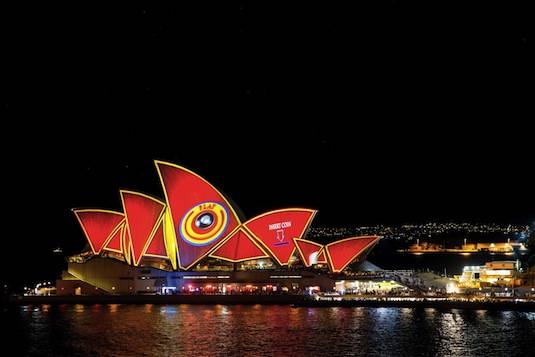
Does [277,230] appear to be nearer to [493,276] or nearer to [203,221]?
[203,221]

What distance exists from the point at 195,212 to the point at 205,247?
2460 mm

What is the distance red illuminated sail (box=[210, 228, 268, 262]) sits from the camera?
46.5 m

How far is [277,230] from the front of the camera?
46.4 metres

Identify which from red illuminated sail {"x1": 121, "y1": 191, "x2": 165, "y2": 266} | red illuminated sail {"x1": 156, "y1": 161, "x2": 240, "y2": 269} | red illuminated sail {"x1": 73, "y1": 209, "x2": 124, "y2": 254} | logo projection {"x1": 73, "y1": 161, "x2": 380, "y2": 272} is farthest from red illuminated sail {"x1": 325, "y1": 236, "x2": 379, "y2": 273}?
red illuminated sail {"x1": 73, "y1": 209, "x2": 124, "y2": 254}

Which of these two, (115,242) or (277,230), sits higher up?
(115,242)

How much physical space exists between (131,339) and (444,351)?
12.2 m

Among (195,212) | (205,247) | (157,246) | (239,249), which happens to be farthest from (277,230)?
(157,246)

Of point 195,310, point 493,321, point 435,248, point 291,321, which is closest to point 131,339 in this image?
point 291,321

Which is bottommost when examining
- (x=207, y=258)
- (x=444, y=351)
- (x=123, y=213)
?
(x=444, y=351)

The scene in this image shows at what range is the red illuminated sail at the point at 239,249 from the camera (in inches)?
1832

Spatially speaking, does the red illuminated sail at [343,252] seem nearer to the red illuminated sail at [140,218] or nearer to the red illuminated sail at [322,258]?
the red illuminated sail at [322,258]

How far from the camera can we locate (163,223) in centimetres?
4650

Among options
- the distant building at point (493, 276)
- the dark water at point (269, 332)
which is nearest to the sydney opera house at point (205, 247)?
the dark water at point (269, 332)

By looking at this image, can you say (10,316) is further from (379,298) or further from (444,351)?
(444,351)
